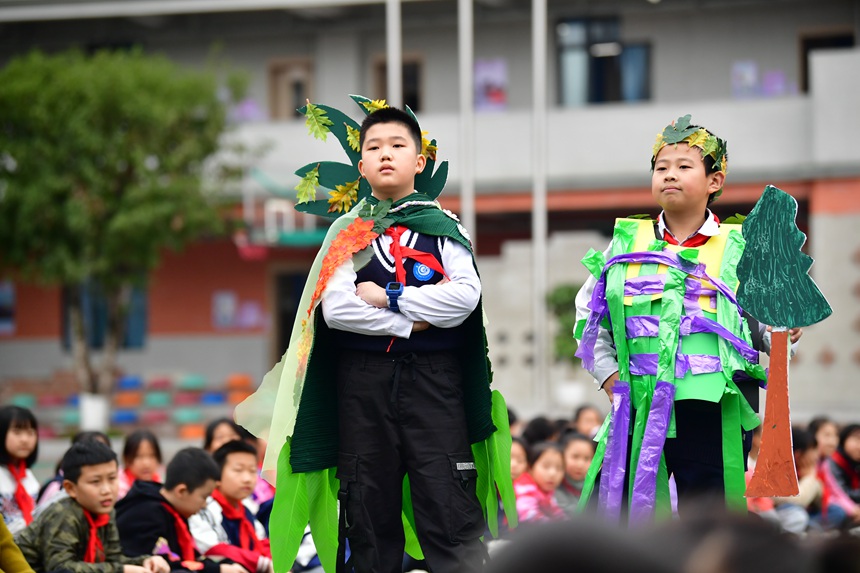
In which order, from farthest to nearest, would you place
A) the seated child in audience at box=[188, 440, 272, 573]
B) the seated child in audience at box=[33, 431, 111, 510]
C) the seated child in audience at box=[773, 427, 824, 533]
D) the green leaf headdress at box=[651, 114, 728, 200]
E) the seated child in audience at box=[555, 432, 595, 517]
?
1. the seated child in audience at box=[773, 427, 824, 533]
2. the seated child in audience at box=[555, 432, 595, 517]
3. the seated child in audience at box=[188, 440, 272, 573]
4. the seated child in audience at box=[33, 431, 111, 510]
5. the green leaf headdress at box=[651, 114, 728, 200]

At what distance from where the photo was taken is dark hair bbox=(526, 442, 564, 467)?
21.5 ft

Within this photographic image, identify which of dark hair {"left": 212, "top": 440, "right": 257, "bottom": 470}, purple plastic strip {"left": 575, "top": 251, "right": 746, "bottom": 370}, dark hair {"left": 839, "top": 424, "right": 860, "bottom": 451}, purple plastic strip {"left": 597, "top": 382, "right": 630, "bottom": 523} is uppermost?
purple plastic strip {"left": 575, "top": 251, "right": 746, "bottom": 370}

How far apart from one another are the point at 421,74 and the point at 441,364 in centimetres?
1673

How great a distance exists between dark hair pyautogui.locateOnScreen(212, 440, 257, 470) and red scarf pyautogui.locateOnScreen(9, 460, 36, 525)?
3.01 feet

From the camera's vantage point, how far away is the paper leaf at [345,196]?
4539 millimetres

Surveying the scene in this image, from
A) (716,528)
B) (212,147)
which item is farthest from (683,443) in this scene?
(212,147)

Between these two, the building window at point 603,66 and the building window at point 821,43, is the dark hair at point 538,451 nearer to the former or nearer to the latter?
the building window at point 603,66

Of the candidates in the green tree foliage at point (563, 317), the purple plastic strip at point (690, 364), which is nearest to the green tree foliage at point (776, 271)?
the purple plastic strip at point (690, 364)

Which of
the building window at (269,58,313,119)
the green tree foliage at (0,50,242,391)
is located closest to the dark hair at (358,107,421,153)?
the green tree foliage at (0,50,242,391)

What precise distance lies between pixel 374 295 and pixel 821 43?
1641 cm

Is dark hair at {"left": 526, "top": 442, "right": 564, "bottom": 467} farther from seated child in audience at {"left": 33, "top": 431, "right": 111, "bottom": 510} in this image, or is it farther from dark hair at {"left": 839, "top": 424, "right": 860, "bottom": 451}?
dark hair at {"left": 839, "top": 424, "right": 860, "bottom": 451}

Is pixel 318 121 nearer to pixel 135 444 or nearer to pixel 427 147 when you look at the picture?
pixel 427 147

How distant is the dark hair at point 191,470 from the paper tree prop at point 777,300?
250 cm

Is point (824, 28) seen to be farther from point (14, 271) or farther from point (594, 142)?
point (14, 271)
